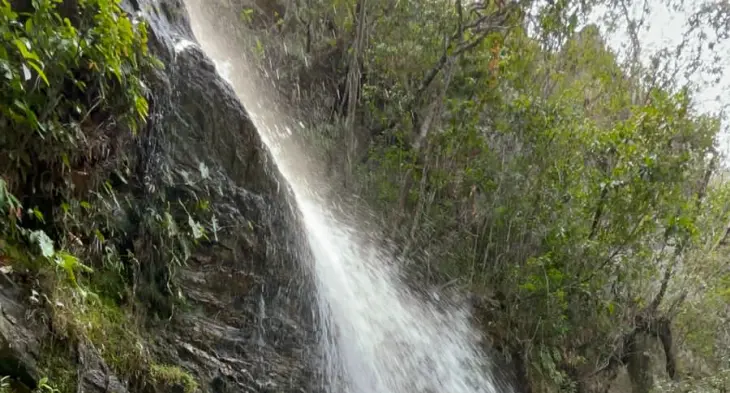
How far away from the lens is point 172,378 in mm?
3793

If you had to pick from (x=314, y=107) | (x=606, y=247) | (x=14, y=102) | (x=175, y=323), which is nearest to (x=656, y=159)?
(x=606, y=247)

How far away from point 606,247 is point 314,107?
18.8 ft

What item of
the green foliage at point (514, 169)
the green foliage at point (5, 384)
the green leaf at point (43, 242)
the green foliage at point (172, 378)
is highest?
the green foliage at point (514, 169)

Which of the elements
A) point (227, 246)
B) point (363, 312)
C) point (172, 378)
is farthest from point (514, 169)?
point (172, 378)

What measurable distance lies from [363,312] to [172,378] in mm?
3147

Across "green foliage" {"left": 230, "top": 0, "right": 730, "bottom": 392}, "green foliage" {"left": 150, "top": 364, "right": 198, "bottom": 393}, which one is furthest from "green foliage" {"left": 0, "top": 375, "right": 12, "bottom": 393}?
"green foliage" {"left": 230, "top": 0, "right": 730, "bottom": 392}

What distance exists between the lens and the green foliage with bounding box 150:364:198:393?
3715 mm

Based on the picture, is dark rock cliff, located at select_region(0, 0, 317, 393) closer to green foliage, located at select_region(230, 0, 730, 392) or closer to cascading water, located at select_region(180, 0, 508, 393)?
cascading water, located at select_region(180, 0, 508, 393)

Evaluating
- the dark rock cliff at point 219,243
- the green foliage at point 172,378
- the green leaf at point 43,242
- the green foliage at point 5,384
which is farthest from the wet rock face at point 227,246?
the green foliage at point 5,384

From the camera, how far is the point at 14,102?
10.2ft

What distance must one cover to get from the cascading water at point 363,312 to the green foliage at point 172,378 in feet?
5.20

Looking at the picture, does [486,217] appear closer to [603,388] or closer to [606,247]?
[606,247]

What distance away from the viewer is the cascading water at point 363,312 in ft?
19.3

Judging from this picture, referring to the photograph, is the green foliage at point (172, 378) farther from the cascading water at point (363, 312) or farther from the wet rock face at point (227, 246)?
the cascading water at point (363, 312)
